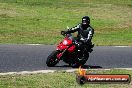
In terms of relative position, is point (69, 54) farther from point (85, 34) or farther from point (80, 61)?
point (85, 34)

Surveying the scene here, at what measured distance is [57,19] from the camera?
1289 inches

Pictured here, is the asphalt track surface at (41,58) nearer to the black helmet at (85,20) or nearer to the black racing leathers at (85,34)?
the black racing leathers at (85,34)

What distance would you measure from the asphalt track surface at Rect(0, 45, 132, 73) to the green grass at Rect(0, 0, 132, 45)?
2.26 meters

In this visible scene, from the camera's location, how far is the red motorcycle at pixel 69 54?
15047mm

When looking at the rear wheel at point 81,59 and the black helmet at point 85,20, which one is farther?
the rear wheel at point 81,59

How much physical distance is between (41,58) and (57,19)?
1603 centimetres

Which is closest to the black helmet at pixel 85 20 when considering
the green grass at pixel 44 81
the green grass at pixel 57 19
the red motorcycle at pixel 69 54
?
the red motorcycle at pixel 69 54

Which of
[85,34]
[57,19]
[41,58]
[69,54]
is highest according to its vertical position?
[85,34]

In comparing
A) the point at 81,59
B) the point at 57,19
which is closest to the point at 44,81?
the point at 81,59

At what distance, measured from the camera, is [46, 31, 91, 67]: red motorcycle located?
49.4 ft

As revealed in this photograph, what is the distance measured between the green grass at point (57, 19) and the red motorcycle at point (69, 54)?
6650 mm

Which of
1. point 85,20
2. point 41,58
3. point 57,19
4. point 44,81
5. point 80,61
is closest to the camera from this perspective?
point 44,81

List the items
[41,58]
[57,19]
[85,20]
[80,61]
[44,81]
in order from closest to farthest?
[44,81]
[85,20]
[80,61]
[41,58]
[57,19]

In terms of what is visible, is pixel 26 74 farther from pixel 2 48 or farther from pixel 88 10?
pixel 88 10
